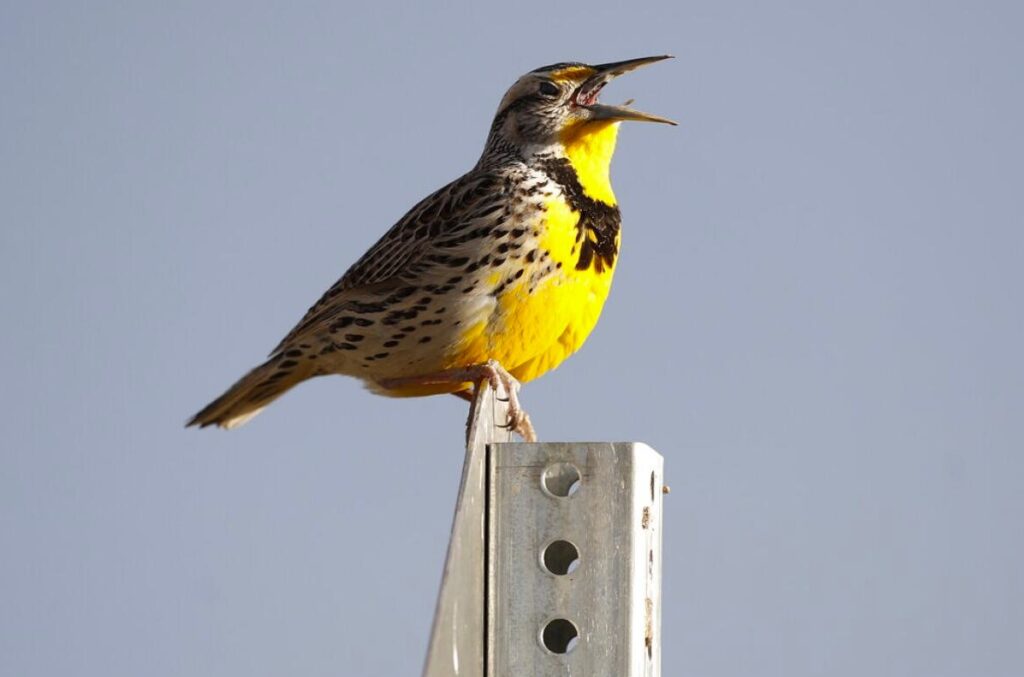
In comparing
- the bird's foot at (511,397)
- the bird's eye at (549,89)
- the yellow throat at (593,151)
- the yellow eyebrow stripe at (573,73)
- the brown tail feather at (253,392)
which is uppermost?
the yellow eyebrow stripe at (573,73)

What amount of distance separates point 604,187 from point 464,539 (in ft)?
8.34

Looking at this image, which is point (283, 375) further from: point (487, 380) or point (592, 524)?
point (592, 524)

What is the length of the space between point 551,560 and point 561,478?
23cm

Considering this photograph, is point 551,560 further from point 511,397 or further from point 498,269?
point 498,269

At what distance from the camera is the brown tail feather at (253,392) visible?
24.1 feet

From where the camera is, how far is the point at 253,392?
24.8 ft

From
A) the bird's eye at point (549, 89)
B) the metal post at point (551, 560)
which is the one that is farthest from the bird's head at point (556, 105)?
the metal post at point (551, 560)

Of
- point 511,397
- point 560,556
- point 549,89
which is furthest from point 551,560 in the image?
point 549,89

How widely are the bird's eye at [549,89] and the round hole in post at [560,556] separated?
2833 millimetres

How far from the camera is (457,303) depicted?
20.9ft

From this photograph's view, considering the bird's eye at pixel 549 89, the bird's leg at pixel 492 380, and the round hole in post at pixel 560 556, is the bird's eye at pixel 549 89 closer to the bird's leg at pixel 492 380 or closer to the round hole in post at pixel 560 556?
the bird's leg at pixel 492 380

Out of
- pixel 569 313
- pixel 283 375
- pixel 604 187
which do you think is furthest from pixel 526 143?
pixel 283 375

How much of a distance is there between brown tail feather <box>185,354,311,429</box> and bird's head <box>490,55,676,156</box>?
132cm

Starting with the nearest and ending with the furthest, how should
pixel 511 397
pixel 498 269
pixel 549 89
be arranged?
1. pixel 511 397
2. pixel 498 269
3. pixel 549 89
